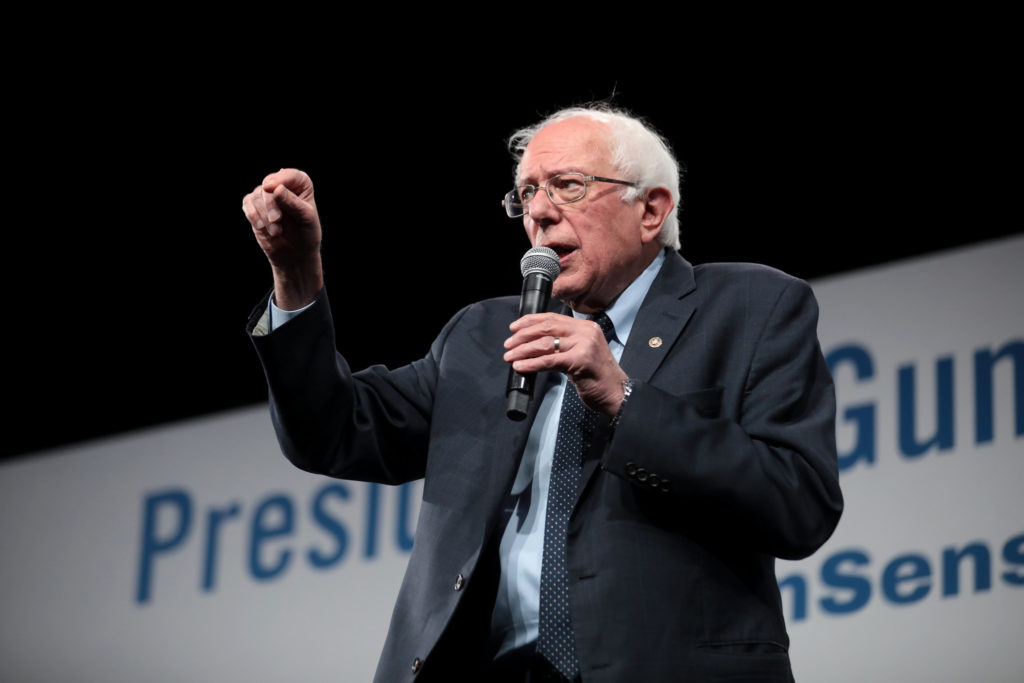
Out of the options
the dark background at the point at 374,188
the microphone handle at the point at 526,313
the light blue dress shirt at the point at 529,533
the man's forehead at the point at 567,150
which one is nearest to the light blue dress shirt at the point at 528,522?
the light blue dress shirt at the point at 529,533

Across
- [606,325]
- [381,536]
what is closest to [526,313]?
→ [606,325]

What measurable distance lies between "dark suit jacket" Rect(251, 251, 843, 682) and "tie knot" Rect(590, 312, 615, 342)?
0.09 metres

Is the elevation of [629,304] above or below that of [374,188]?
below

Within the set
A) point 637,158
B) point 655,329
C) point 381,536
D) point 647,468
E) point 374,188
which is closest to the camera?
point 647,468

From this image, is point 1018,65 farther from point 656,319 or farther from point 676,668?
point 676,668

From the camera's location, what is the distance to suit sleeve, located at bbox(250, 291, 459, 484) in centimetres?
171

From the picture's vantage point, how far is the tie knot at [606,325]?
187 centimetres

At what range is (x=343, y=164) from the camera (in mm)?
3898

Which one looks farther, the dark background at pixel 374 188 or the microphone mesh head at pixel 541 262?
the dark background at pixel 374 188

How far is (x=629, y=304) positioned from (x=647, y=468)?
46cm

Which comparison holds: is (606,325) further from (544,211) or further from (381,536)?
(381,536)

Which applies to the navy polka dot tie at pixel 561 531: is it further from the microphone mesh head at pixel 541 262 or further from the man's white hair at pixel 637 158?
the man's white hair at pixel 637 158

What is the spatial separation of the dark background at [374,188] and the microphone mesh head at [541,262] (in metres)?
1.64

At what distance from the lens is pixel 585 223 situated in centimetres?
192
